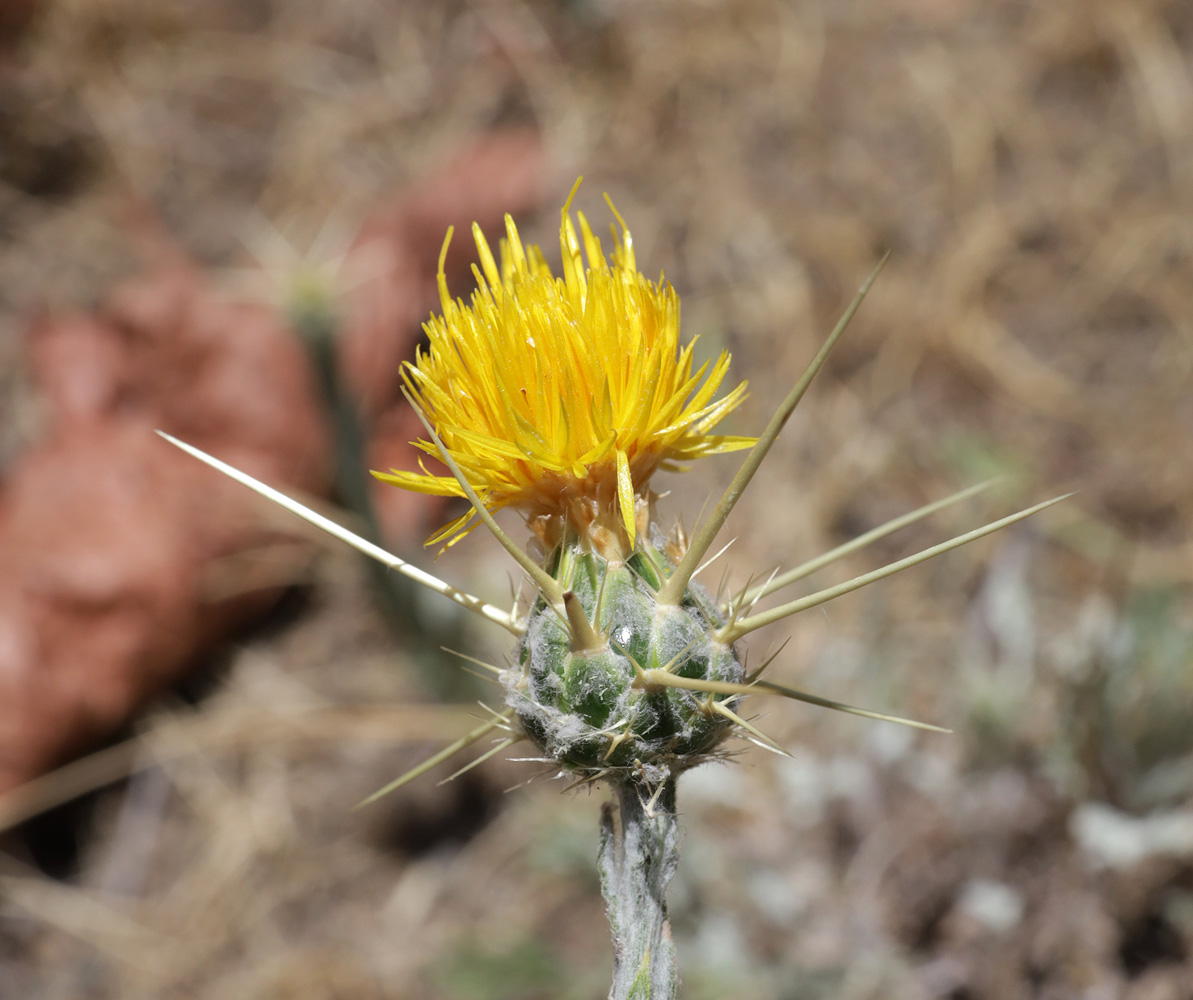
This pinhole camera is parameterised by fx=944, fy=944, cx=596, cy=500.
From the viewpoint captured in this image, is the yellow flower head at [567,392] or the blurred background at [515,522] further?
the blurred background at [515,522]

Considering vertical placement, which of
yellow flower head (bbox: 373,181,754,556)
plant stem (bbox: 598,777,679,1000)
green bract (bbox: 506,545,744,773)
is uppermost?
yellow flower head (bbox: 373,181,754,556)

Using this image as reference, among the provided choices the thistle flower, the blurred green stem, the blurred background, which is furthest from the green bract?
the blurred green stem

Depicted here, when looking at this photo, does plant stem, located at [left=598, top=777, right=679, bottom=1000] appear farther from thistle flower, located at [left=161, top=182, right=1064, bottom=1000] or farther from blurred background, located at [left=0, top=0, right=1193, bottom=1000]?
blurred background, located at [left=0, top=0, right=1193, bottom=1000]

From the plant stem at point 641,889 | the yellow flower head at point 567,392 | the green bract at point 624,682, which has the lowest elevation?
the plant stem at point 641,889

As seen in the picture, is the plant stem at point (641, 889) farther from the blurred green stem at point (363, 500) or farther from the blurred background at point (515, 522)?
the blurred green stem at point (363, 500)

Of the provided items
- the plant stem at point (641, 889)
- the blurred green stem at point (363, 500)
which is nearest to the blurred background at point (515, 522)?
the blurred green stem at point (363, 500)

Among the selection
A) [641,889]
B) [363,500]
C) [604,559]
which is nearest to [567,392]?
[604,559]

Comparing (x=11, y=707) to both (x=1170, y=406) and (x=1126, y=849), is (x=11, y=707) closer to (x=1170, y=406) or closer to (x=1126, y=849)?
(x=1126, y=849)
